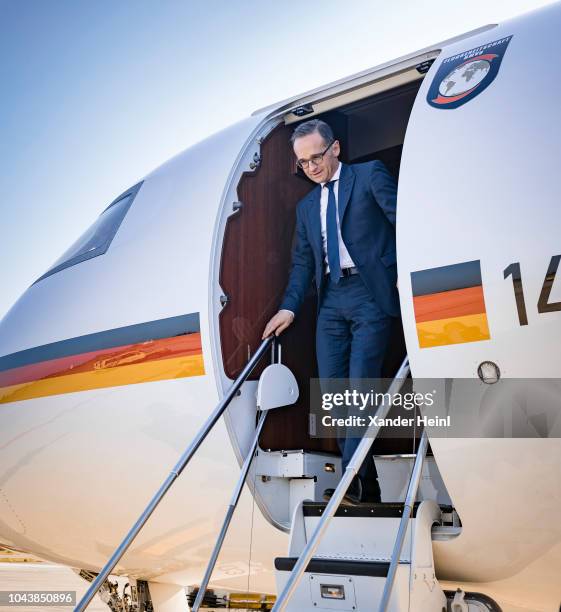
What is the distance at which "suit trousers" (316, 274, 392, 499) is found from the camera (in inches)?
144

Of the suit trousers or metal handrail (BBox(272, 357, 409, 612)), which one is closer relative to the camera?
metal handrail (BBox(272, 357, 409, 612))

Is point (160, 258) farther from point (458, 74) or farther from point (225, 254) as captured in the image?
point (458, 74)

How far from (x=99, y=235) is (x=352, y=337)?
6.64ft

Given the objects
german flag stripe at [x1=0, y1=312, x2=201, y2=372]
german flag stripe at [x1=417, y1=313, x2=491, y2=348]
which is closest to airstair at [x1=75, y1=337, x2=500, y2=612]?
german flag stripe at [x1=417, y1=313, x2=491, y2=348]

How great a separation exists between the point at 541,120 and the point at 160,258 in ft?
7.10

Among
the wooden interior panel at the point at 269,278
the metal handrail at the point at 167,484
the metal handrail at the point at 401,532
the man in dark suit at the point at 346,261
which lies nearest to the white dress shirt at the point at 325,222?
the man in dark suit at the point at 346,261

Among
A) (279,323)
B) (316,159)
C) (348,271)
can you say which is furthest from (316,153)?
(279,323)

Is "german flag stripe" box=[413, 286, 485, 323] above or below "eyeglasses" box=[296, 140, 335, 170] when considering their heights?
below

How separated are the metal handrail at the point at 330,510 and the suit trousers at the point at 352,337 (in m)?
0.43

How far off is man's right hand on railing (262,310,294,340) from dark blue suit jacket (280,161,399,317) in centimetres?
6

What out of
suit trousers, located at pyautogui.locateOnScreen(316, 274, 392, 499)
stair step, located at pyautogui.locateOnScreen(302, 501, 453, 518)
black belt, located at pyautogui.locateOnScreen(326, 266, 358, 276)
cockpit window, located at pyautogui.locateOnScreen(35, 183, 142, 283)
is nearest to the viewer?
stair step, located at pyautogui.locateOnScreen(302, 501, 453, 518)

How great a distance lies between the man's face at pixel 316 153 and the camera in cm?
406

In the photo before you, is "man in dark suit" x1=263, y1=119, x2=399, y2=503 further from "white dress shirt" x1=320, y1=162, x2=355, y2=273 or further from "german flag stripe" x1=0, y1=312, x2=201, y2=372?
"german flag stripe" x1=0, y1=312, x2=201, y2=372

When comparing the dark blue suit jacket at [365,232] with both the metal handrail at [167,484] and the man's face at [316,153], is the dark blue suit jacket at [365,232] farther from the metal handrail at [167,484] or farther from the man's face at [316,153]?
the metal handrail at [167,484]
